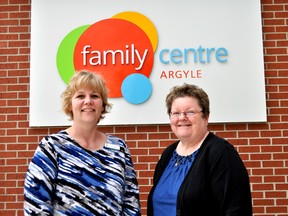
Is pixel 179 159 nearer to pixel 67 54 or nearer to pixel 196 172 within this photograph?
pixel 196 172

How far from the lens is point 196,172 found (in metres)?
2.20

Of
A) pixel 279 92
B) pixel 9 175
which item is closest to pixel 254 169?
pixel 279 92

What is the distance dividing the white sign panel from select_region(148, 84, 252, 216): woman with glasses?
4.43ft

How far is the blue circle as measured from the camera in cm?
394

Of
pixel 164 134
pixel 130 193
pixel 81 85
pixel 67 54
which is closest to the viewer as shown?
pixel 81 85

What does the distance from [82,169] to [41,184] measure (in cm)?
25

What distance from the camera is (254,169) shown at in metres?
3.88

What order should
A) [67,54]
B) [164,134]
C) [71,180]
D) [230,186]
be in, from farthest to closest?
[67,54]
[164,134]
[71,180]
[230,186]

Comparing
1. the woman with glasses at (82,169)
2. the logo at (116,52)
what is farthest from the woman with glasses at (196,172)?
the logo at (116,52)

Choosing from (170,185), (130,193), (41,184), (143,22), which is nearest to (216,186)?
(170,185)

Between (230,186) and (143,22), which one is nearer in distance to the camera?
(230,186)

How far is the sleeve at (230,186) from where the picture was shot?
202cm

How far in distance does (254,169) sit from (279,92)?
34.4 inches

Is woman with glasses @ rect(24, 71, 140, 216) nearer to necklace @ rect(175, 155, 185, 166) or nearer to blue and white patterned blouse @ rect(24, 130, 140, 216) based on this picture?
blue and white patterned blouse @ rect(24, 130, 140, 216)
